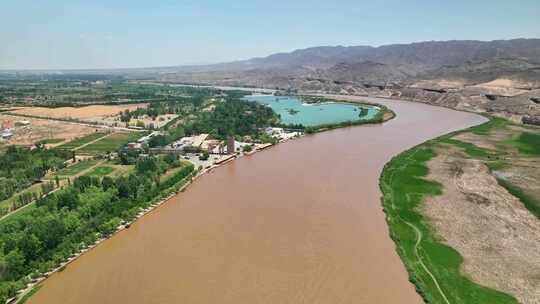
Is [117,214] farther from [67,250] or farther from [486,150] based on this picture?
[486,150]

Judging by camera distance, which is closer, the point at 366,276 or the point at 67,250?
the point at 366,276

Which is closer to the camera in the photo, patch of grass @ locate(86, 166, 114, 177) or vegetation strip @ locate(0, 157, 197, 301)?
vegetation strip @ locate(0, 157, 197, 301)

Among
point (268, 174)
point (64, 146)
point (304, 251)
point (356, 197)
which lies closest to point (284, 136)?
point (268, 174)

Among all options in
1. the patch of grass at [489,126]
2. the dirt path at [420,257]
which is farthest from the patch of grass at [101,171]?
the patch of grass at [489,126]

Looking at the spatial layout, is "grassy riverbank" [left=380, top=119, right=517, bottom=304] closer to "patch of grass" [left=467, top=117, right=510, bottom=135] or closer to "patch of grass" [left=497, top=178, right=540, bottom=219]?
"patch of grass" [left=497, top=178, right=540, bottom=219]

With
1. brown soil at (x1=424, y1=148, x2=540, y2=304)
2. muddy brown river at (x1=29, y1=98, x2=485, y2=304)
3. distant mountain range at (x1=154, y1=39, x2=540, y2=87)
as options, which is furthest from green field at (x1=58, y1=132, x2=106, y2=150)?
distant mountain range at (x1=154, y1=39, x2=540, y2=87)

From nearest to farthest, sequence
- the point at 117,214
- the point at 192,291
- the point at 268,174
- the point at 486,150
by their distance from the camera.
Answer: the point at 192,291 → the point at 117,214 → the point at 268,174 → the point at 486,150

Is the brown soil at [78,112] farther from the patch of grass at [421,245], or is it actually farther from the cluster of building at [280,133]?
the patch of grass at [421,245]
